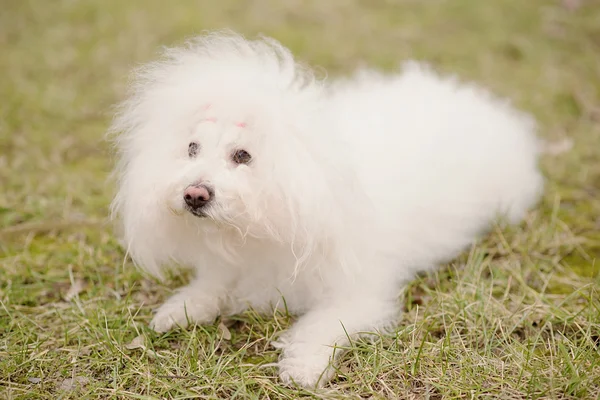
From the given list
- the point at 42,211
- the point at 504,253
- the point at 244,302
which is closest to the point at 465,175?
the point at 504,253

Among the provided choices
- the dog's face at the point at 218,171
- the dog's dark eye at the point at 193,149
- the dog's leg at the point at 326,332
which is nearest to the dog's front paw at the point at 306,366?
the dog's leg at the point at 326,332

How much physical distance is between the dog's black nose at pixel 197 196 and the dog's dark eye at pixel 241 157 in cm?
16

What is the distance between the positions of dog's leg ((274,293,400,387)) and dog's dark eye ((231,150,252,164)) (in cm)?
64

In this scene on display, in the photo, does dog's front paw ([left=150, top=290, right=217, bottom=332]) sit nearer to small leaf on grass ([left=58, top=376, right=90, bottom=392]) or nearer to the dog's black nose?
small leaf on grass ([left=58, top=376, right=90, bottom=392])

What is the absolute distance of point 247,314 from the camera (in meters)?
2.30

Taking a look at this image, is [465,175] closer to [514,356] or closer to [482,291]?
[482,291]

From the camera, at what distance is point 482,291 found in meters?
2.29

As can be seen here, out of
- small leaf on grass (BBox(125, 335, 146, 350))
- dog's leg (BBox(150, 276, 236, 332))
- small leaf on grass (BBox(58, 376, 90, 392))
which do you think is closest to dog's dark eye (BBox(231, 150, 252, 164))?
dog's leg (BBox(150, 276, 236, 332))

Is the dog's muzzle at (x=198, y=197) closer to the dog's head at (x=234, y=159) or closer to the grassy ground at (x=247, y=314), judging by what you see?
the dog's head at (x=234, y=159)

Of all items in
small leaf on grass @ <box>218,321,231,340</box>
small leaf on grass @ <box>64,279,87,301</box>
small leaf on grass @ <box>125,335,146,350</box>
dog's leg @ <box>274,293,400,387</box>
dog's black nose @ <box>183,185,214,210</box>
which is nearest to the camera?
dog's black nose @ <box>183,185,214,210</box>

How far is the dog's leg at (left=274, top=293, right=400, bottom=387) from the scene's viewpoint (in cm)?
195

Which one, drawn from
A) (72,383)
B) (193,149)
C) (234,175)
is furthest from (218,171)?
(72,383)

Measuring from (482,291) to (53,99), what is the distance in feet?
→ 11.2

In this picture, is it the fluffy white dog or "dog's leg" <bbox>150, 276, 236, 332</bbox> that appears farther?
"dog's leg" <bbox>150, 276, 236, 332</bbox>
